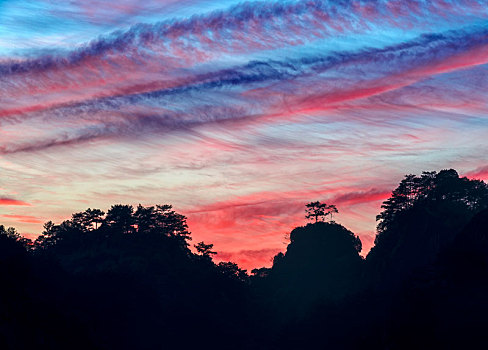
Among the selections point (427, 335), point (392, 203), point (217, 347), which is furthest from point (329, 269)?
point (427, 335)

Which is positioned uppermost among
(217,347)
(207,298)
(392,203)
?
(392,203)

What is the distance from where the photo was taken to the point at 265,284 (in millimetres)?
153875

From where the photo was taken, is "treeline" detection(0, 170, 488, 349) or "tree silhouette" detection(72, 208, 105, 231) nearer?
"treeline" detection(0, 170, 488, 349)

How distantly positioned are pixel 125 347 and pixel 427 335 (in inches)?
1795

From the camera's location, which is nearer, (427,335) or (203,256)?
(427,335)

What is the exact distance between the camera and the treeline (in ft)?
260

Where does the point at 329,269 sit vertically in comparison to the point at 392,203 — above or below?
below

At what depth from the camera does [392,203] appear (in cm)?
13112

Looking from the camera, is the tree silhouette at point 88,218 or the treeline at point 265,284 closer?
the treeline at point 265,284

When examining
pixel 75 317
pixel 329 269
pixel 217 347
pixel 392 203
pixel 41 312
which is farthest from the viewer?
pixel 329 269

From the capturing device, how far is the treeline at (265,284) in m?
79.2

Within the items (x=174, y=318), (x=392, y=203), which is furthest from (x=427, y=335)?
(x=392, y=203)

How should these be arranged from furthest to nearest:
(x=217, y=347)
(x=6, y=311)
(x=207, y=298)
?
(x=207, y=298) → (x=217, y=347) → (x=6, y=311)

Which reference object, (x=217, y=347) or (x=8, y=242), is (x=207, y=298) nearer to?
(x=217, y=347)
